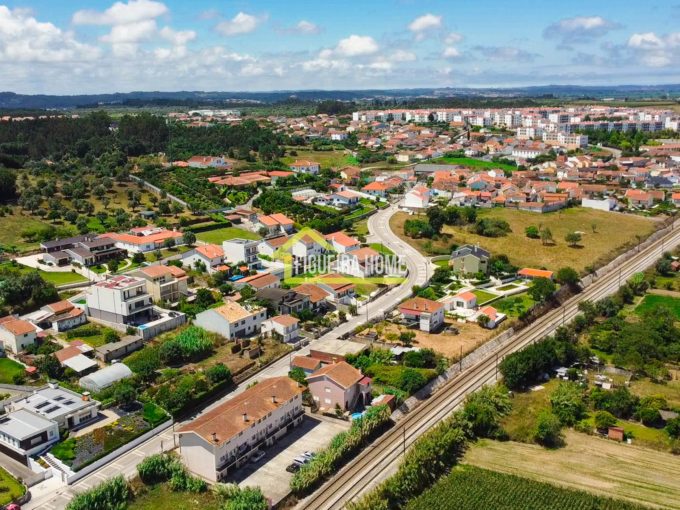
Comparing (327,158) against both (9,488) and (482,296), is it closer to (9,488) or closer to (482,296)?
(482,296)

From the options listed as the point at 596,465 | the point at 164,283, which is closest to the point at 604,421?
the point at 596,465

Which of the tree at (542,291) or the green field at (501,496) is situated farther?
the tree at (542,291)

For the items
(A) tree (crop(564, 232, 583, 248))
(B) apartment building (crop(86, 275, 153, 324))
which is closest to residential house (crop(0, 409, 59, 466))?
(B) apartment building (crop(86, 275, 153, 324))

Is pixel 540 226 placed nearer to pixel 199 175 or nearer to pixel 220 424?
pixel 199 175

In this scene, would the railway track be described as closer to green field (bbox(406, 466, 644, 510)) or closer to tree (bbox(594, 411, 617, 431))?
green field (bbox(406, 466, 644, 510))

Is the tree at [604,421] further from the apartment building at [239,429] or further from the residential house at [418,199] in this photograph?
the residential house at [418,199]

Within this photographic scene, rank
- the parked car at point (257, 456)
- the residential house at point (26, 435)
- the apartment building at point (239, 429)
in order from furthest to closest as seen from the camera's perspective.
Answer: the parked car at point (257, 456) → the residential house at point (26, 435) → the apartment building at point (239, 429)

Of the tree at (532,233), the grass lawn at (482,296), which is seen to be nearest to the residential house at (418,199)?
the tree at (532,233)
